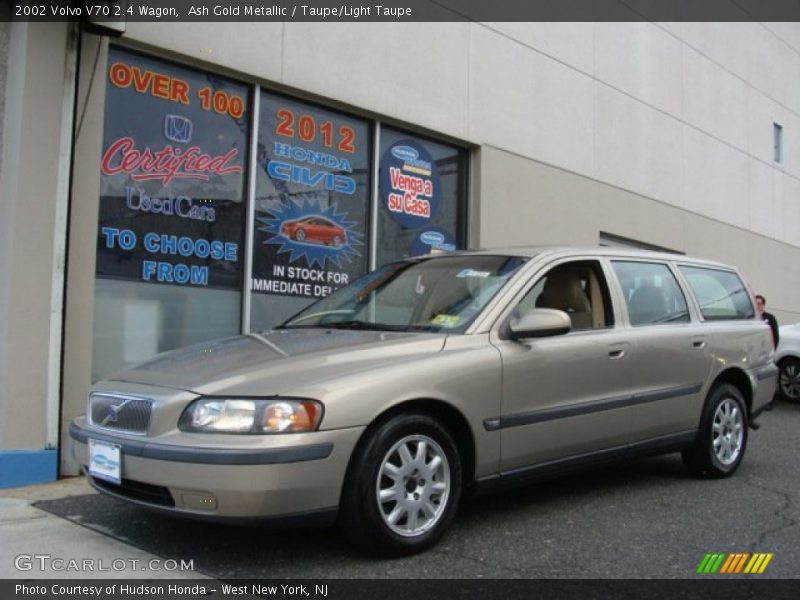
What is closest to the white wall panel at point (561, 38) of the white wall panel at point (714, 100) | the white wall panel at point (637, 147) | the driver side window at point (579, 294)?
the white wall panel at point (637, 147)

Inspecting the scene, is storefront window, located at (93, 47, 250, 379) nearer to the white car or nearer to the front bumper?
the front bumper

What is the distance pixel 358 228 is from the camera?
337 inches

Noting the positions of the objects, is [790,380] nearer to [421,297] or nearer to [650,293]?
[650,293]

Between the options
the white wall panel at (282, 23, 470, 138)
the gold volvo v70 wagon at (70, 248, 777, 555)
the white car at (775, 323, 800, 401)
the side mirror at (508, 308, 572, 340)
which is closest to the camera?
the gold volvo v70 wagon at (70, 248, 777, 555)

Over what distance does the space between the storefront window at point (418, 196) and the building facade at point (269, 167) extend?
2 cm

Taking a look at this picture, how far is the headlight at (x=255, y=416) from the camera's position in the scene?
3.48 metres

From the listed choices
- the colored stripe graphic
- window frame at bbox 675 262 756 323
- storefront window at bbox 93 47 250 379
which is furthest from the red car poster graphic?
the colored stripe graphic

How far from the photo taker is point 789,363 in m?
10.9

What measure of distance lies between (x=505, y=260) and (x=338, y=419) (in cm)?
176

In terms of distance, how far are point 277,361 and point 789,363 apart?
30.5ft

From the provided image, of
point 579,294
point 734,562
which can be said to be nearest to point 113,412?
point 579,294

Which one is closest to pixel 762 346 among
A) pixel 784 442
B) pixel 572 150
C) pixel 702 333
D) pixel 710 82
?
pixel 702 333

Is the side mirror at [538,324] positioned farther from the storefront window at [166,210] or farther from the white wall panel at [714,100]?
the white wall panel at [714,100]

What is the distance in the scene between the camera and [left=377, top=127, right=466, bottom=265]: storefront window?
887cm
